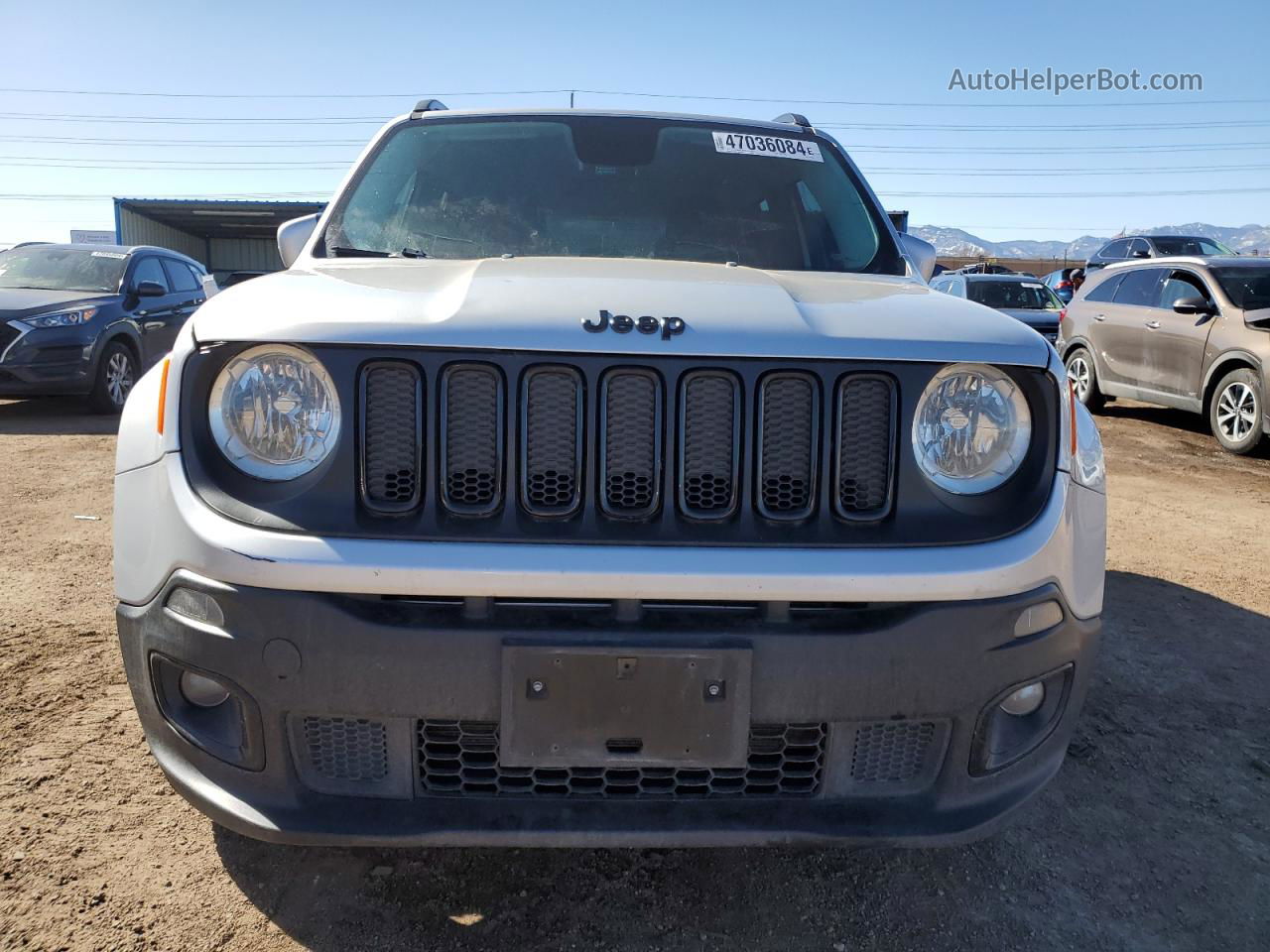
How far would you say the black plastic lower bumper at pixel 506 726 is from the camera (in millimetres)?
1638

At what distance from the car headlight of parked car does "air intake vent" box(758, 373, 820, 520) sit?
8908mm

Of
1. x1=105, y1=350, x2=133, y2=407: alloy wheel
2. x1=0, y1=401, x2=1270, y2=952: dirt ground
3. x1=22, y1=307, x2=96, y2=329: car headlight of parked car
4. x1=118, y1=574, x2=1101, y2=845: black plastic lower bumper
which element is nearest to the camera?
x1=118, y1=574, x2=1101, y2=845: black plastic lower bumper

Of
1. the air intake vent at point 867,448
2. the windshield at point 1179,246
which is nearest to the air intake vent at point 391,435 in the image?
the air intake vent at point 867,448

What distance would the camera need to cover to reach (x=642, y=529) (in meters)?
1.73

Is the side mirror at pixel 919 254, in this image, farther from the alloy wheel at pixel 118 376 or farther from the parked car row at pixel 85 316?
the alloy wheel at pixel 118 376

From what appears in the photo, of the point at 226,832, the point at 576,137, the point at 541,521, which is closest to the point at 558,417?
the point at 541,521

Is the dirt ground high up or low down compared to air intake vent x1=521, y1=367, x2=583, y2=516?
down

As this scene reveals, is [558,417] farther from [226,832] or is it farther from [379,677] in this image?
[226,832]

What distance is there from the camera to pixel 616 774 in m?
1.78

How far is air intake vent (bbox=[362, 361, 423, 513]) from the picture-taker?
5.64ft

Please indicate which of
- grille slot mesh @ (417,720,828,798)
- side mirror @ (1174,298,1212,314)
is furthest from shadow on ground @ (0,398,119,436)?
side mirror @ (1174,298,1212,314)

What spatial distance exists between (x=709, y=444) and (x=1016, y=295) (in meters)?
14.4

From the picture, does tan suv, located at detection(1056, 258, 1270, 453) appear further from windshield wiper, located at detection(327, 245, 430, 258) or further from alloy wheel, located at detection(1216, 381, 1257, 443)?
windshield wiper, located at detection(327, 245, 430, 258)

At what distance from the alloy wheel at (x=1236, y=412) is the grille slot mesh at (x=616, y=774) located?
7878mm
